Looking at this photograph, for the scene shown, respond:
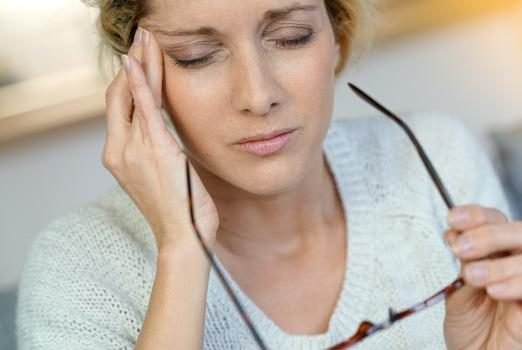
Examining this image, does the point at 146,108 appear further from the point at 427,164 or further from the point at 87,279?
the point at 427,164

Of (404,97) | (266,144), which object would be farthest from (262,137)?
(404,97)

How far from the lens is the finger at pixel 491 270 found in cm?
103

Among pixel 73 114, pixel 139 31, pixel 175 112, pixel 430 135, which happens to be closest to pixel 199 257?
pixel 175 112

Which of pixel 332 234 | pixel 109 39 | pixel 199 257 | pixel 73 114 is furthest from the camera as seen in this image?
pixel 73 114

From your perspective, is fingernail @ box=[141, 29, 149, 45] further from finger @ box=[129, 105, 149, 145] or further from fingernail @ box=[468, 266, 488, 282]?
fingernail @ box=[468, 266, 488, 282]

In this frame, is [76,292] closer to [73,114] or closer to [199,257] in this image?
[199,257]

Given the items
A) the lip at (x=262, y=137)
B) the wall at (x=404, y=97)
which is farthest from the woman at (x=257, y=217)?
the wall at (x=404, y=97)

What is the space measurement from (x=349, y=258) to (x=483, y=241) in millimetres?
370

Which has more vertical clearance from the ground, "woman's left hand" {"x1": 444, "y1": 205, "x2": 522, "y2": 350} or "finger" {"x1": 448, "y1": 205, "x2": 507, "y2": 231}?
"finger" {"x1": 448, "y1": 205, "x2": 507, "y2": 231}

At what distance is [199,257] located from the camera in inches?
44.4

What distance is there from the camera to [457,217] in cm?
104

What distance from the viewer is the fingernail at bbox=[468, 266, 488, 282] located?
102cm

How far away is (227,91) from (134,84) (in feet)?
0.42

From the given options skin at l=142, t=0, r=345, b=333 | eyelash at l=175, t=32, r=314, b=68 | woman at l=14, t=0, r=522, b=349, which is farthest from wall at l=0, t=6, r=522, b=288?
eyelash at l=175, t=32, r=314, b=68
